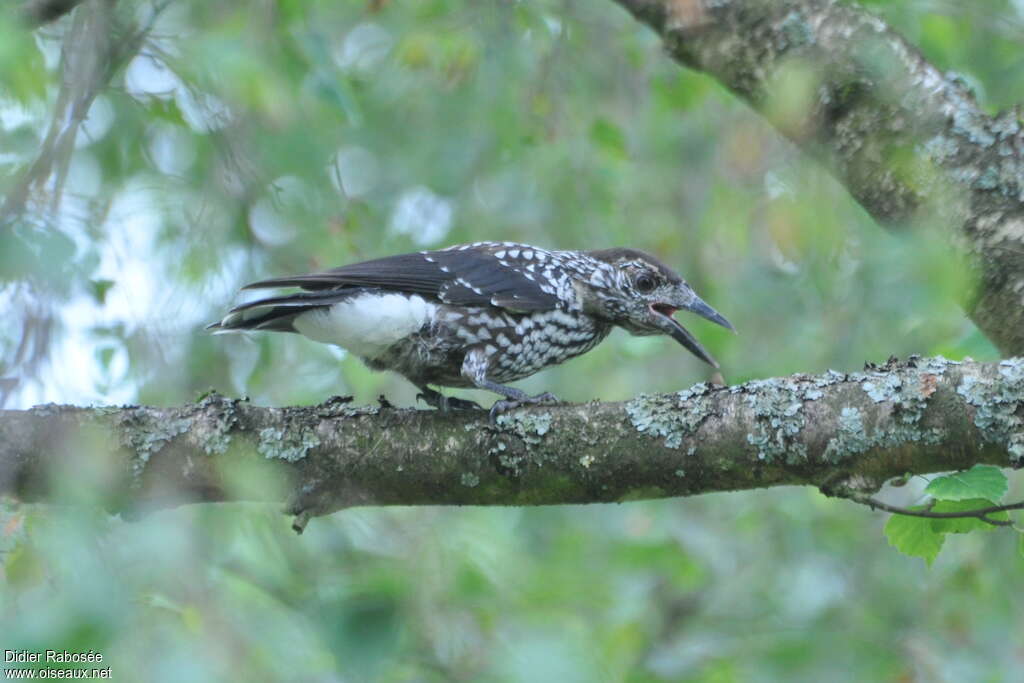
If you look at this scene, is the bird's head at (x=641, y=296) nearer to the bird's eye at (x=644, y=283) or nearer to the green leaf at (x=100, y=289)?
the bird's eye at (x=644, y=283)

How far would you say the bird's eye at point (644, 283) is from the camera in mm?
4395

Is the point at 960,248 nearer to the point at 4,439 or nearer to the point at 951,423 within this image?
the point at 951,423

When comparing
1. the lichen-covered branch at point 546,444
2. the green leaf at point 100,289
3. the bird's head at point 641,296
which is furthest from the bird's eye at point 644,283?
the green leaf at point 100,289

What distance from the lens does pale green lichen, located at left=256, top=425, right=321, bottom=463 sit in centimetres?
291

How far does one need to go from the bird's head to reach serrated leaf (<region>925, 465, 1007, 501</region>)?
1926mm

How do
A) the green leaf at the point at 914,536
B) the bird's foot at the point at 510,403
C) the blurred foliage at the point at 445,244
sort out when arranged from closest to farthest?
the blurred foliage at the point at 445,244
the green leaf at the point at 914,536
the bird's foot at the point at 510,403

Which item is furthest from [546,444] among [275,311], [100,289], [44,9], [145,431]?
[44,9]

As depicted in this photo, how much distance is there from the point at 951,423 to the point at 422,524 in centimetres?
148

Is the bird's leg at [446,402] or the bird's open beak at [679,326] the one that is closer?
the bird's leg at [446,402]

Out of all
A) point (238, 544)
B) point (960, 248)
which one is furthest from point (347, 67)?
point (960, 248)

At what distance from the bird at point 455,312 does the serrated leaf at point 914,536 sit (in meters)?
1.18

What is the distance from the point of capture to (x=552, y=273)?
4.21 meters

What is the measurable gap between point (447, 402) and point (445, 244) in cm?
256

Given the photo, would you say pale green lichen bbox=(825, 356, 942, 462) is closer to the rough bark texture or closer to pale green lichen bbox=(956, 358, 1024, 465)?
pale green lichen bbox=(956, 358, 1024, 465)
